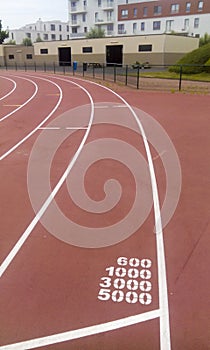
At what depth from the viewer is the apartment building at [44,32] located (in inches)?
3890

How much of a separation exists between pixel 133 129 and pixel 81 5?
76698mm

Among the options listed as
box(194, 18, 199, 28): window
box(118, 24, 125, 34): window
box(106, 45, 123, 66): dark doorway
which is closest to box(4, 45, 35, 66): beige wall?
box(106, 45, 123, 66): dark doorway

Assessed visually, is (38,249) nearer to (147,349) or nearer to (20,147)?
(147,349)

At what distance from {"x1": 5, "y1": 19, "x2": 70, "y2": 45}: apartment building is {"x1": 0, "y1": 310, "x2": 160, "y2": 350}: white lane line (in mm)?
108042

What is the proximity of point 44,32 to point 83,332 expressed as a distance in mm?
114765

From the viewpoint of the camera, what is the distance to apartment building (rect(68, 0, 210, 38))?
65688 mm

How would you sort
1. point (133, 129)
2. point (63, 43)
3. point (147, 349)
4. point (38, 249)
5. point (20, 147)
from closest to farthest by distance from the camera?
point (147, 349) < point (38, 249) < point (20, 147) < point (133, 129) < point (63, 43)

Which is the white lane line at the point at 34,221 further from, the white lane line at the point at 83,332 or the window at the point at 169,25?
the window at the point at 169,25

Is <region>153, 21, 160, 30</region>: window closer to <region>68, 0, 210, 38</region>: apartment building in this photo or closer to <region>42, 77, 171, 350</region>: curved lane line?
Answer: <region>68, 0, 210, 38</region>: apartment building

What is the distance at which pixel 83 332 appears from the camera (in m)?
3.23

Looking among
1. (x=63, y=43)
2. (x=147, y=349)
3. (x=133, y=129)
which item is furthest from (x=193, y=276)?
(x=63, y=43)

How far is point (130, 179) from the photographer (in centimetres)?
693

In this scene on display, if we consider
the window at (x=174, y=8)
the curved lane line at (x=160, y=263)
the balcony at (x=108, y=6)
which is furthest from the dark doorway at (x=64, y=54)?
the curved lane line at (x=160, y=263)

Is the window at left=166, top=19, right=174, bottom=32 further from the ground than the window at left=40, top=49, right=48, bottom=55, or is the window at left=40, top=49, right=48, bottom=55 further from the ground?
the window at left=166, top=19, right=174, bottom=32
